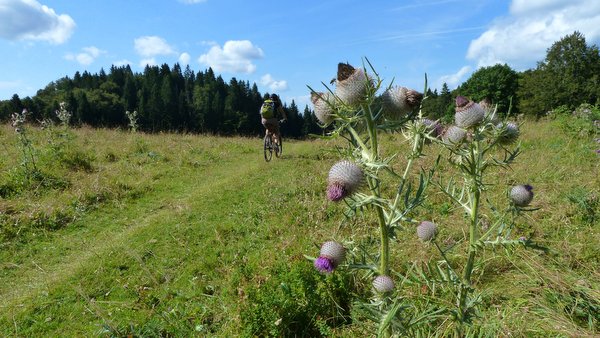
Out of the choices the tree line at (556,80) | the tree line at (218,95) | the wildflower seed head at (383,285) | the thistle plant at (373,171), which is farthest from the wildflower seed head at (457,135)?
the tree line at (556,80)

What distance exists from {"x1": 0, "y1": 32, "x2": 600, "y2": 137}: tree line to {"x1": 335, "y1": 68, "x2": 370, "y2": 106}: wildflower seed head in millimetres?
28193

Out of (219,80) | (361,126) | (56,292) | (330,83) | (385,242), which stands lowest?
(56,292)

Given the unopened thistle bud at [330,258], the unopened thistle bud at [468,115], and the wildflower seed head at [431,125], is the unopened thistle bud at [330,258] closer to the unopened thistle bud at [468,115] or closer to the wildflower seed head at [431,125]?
the wildflower seed head at [431,125]

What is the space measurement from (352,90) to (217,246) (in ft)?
13.5

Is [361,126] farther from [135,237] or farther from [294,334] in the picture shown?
[135,237]

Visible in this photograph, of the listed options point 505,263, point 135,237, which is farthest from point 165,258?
point 505,263

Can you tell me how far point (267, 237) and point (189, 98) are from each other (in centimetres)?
5926

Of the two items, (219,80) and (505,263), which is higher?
(219,80)

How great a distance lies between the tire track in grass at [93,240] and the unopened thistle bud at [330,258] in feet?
12.9

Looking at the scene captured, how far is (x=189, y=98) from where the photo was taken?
61.4 m

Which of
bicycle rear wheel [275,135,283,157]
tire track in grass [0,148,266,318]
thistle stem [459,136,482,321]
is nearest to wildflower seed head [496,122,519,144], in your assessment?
thistle stem [459,136,482,321]

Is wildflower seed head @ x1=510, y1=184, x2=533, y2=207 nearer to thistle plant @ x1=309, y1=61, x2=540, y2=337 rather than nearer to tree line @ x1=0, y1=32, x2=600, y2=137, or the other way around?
thistle plant @ x1=309, y1=61, x2=540, y2=337

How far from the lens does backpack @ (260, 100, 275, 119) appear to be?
12.0 metres

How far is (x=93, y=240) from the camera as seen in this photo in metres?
6.16
